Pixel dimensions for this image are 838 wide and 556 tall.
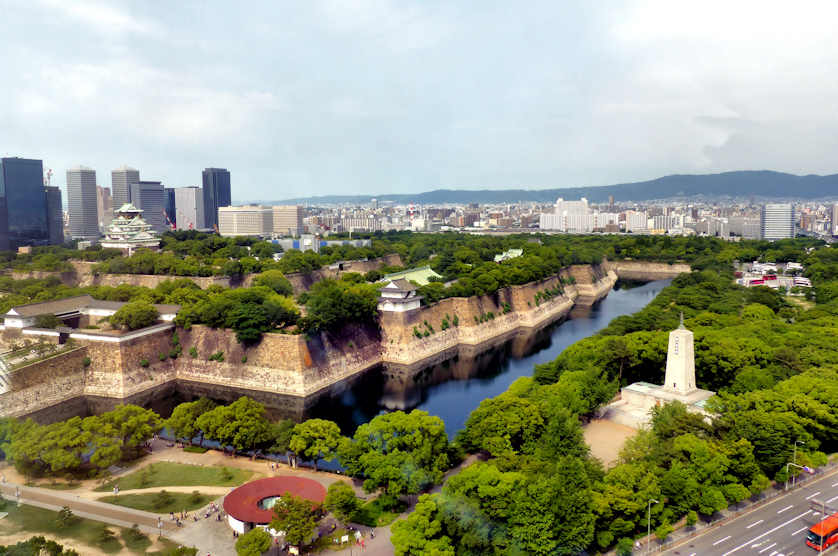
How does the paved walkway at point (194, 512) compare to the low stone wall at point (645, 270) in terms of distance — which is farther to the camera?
A: the low stone wall at point (645, 270)

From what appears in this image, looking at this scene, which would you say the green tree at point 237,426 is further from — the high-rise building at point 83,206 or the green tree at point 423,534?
the high-rise building at point 83,206

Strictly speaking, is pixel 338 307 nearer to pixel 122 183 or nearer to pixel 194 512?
pixel 194 512

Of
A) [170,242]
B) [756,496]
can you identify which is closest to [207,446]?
[756,496]

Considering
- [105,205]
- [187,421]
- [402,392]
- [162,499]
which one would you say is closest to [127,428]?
[187,421]

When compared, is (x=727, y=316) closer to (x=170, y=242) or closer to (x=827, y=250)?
(x=827, y=250)

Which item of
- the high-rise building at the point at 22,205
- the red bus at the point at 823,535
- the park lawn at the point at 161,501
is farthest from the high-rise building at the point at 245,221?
the red bus at the point at 823,535

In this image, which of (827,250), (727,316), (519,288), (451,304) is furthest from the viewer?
(827,250)
